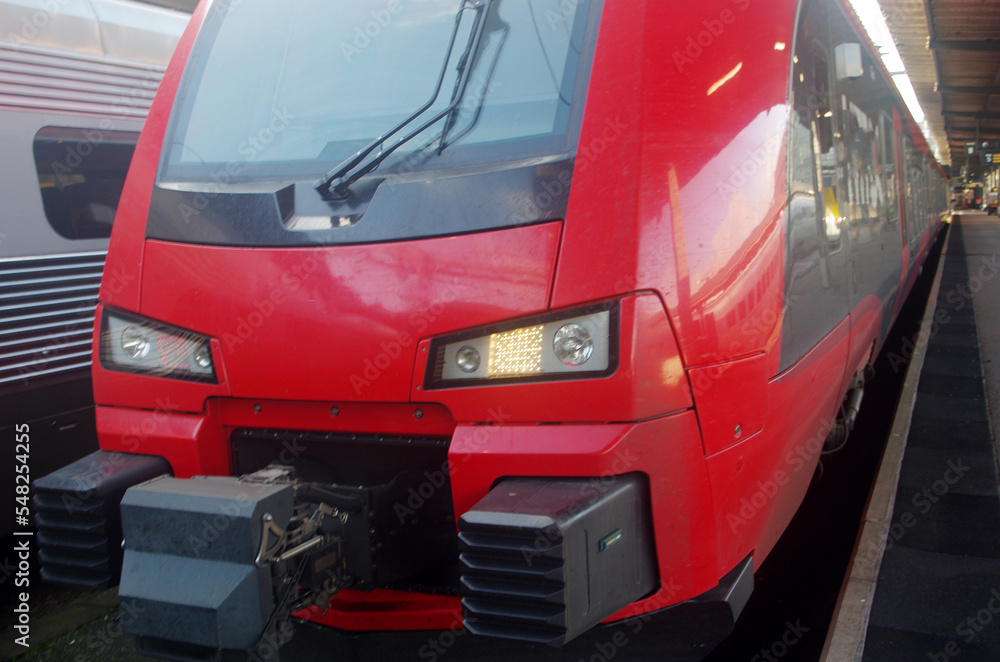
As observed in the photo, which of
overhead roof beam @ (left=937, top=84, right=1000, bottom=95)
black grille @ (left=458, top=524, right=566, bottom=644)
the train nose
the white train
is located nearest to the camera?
black grille @ (left=458, top=524, right=566, bottom=644)

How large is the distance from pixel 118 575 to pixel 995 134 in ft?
154

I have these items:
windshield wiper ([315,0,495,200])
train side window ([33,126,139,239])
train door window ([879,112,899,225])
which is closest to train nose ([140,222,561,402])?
windshield wiper ([315,0,495,200])

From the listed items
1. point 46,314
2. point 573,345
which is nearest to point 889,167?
point 573,345

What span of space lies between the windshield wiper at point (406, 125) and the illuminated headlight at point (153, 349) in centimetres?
56

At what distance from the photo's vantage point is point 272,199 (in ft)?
7.66

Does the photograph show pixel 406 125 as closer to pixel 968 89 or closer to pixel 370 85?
pixel 370 85

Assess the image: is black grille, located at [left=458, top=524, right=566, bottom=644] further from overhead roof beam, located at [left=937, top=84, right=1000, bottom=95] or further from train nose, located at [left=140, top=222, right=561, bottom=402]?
overhead roof beam, located at [left=937, top=84, right=1000, bottom=95]

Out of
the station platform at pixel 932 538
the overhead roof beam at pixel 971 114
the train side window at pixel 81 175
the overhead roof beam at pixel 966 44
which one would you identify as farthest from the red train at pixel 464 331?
the overhead roof beam at pixel 971 114

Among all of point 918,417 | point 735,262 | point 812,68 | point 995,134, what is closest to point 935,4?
point 918,417

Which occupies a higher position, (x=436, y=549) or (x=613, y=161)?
(x=613, y=161)

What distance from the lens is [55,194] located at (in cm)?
418

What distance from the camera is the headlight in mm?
1979

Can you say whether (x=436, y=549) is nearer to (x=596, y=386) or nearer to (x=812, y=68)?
(x=596, y=386)

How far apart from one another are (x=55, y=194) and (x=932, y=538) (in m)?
→ 4.29
